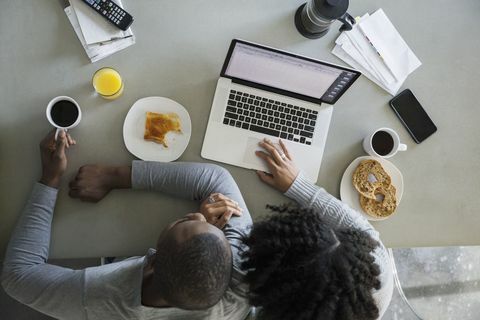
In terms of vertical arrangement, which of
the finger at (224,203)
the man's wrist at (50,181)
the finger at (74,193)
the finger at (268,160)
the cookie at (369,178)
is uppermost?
the man's wrist at (50,181)

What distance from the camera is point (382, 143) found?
1.08 m

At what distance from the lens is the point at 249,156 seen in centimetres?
104

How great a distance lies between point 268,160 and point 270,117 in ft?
0.42

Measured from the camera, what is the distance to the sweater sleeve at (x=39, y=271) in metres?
0.86

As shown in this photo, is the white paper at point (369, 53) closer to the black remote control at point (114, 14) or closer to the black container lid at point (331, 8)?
the black container lid at point (331, 8)

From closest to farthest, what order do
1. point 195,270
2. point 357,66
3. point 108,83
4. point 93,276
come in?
point 195,270 → point 93,276 → point 108,83 → point 357,66

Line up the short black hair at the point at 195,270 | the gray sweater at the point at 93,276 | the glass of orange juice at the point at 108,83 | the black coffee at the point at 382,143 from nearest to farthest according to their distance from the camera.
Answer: the short black hair at the point at 195,270, the gray sweater at the point at 93,276, the glass of orange juice at the point at 108,83, the black coffee at the point at 382,143

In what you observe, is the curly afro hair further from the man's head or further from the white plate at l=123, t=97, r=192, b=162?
the white plate at l=123, t=97, r=192, b=162

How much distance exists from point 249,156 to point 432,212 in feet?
1.97

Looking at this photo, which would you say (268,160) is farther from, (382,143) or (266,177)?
(382,143)

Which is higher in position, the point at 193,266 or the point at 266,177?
the point at 193,266

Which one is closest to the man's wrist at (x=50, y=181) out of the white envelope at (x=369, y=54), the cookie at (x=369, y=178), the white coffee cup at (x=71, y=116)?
the white coffee cup at (x=71, y=116)

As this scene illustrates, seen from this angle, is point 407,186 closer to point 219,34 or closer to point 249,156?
point 249,156

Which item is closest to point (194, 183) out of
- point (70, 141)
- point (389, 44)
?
point (70, 141)
